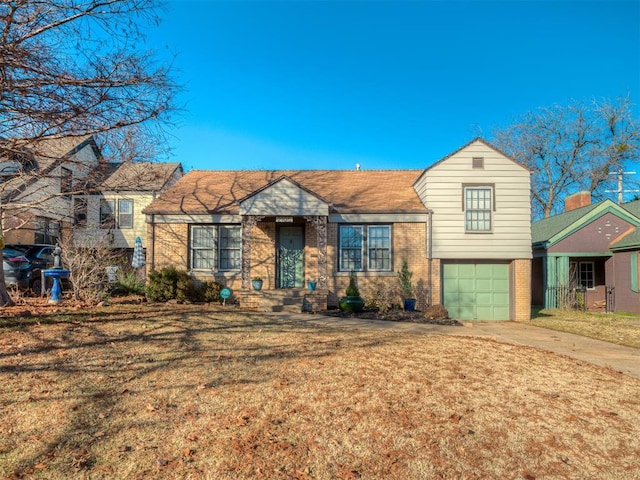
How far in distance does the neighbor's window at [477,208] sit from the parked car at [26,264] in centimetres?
1377

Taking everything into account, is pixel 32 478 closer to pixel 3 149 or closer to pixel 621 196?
pixel 3 149

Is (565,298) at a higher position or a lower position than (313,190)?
lower

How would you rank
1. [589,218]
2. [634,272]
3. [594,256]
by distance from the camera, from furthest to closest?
[594,256], [589,218], [634,272]

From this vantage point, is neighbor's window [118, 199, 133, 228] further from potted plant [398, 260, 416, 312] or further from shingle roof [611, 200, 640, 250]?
shingle roof [611, 200, 640, 250]

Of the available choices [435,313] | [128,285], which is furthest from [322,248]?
[128,285]

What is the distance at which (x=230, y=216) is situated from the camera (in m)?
15.2

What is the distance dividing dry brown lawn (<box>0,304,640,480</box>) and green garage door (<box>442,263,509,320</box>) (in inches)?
273

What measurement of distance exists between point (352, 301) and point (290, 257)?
10.5 ft

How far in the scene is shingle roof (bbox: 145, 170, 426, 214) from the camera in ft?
50.1

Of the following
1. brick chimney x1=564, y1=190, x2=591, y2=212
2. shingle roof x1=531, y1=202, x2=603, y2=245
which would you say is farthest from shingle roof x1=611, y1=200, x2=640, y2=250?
brick chimney x1=564, y1=190, x2=591, y2=212

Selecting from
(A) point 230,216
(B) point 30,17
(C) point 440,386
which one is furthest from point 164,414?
(A) point 230,216

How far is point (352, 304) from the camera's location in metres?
13.6

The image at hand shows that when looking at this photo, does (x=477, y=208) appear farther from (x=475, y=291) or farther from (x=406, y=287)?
(x=406, y=287)

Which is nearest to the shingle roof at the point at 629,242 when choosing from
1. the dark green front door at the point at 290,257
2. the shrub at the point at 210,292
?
the dark green front door at the point at 290,257
